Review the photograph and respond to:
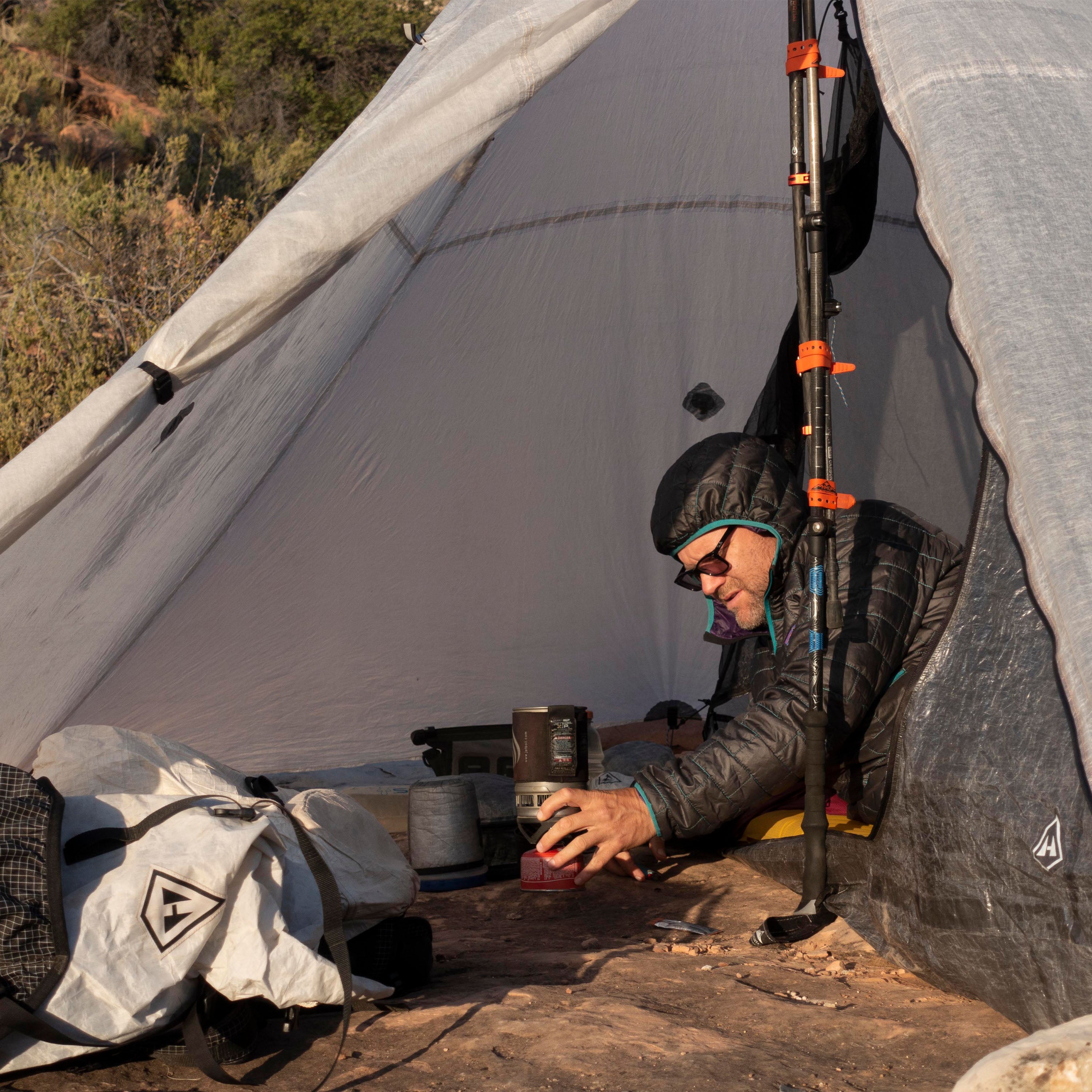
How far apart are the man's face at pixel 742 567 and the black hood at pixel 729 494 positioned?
4 centimetres

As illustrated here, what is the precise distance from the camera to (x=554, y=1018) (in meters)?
2.02

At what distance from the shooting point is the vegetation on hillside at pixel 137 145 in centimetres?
890

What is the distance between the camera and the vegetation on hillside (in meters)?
8.90

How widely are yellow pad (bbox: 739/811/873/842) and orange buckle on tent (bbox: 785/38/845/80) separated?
163 cm

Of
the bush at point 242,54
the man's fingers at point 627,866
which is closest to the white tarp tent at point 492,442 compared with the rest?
the man's fingers at point 627,866

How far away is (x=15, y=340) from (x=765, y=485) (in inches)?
301

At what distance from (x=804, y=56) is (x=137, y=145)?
12550mm

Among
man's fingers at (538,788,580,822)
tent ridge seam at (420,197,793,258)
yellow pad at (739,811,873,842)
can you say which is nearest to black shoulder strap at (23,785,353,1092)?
man's fingers at (538,788,580,822)

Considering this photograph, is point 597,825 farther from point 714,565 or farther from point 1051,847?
point 1051,847

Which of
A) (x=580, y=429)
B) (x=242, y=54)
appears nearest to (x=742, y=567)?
(x=580, y=429)

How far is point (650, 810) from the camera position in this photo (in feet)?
8.20

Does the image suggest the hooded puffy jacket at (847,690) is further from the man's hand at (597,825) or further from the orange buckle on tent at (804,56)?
the orange buckle on tent at (804,56)

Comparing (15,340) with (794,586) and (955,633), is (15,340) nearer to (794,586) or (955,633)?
(794,586)

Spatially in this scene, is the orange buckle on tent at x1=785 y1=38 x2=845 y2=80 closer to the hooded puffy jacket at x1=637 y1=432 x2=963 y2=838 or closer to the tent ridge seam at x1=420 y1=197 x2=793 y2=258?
the hooded puffy jacket at x1=637 y1=432 x2=963 y2=838
